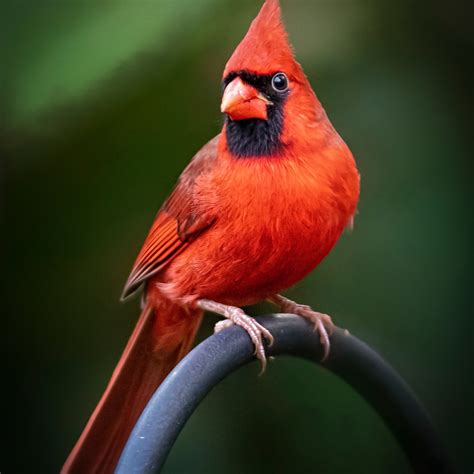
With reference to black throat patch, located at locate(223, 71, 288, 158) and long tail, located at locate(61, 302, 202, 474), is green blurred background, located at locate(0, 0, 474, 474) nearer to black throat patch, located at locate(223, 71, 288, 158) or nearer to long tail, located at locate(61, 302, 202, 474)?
long tail, located at locate(61, 302, 202, 474)

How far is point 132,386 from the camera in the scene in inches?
82.3

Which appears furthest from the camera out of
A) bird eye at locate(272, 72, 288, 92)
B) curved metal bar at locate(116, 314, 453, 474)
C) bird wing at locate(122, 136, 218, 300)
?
bird wing at locate(122, 136, 218, 300)

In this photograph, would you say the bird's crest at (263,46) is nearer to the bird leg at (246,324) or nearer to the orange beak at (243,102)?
the orange beak at (243,102)

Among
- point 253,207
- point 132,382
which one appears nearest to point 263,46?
point 253,207

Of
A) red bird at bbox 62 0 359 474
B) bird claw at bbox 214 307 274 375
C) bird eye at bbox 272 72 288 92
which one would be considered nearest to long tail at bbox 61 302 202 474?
red bird at bbox 62 0 359 474

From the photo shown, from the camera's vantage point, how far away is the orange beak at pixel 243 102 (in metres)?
1.75

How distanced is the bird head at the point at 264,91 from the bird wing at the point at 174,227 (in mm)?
147

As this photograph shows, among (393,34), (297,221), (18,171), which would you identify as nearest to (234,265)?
(297,221)

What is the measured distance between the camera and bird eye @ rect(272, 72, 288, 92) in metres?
1.84

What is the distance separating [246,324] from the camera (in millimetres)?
1797

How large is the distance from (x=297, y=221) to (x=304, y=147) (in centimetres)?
14

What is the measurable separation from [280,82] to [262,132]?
0.31 ft

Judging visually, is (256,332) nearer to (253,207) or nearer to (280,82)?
(253,207)

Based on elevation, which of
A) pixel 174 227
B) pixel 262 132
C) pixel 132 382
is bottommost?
pixel 132 382
